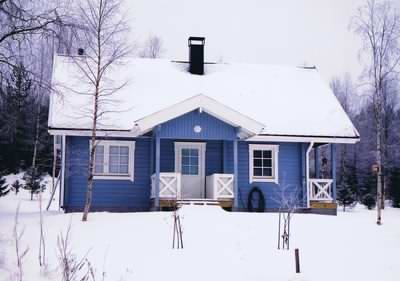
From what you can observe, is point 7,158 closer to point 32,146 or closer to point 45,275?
point 32,146

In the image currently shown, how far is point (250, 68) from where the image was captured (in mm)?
21938

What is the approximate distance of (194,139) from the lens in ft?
56.3

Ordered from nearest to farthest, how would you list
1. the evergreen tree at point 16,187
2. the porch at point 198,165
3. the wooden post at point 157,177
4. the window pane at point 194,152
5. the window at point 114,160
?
1. the wooden post at point 157,177
2. the porch at point 198,165
3. the window at point 114,160
4. the window pane at point 194,152
5. the evergreen tree at point 16,187

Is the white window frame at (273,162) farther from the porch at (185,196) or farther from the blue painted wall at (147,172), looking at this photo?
the porch at (185,196)

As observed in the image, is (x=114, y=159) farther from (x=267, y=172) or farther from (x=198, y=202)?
(x=267, y=172)

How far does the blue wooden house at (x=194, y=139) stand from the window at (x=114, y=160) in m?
0.03

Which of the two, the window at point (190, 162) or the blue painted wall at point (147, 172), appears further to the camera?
the window at point (190, 162)

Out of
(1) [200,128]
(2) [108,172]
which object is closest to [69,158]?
(2) [108,172]

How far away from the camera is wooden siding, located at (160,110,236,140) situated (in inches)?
640

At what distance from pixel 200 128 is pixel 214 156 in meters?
1.93

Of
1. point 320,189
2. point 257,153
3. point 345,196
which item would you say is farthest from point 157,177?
point 345,196

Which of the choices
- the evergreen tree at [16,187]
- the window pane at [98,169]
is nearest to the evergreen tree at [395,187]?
the window pane at [98,169]

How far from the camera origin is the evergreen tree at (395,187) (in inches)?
1124

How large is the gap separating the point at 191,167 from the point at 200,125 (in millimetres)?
2003
